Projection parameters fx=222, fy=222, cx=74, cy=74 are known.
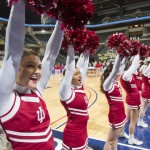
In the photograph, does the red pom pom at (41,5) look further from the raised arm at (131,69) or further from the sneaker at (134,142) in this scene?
the sneaker at (134,142)

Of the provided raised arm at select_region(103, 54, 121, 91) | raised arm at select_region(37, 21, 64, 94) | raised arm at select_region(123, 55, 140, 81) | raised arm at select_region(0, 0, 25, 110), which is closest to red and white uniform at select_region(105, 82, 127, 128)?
raised arm at select_region(103, 54, 121, 91)

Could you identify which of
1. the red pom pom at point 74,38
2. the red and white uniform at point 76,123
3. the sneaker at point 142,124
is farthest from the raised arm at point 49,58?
the sneaker at point 142,124

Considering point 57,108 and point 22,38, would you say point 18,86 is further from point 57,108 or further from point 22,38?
point 57,108

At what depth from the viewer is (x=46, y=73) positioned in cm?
146

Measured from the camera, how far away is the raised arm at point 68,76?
182 centimetres

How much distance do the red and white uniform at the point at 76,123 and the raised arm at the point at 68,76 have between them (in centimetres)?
8

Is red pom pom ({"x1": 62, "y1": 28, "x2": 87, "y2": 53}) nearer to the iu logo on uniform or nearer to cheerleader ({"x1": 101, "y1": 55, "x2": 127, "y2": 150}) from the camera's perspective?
the iu logo on uniform

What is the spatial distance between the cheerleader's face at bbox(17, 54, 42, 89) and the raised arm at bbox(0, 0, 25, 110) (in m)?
0.14

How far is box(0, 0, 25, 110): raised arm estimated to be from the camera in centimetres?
94

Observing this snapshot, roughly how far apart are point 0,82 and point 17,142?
0.36 m

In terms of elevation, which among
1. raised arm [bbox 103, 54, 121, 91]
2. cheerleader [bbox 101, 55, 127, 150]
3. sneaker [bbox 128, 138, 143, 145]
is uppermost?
raised arm [bbox 103, 54, 121, 91]

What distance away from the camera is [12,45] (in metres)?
0.98

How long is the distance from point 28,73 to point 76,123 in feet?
3.69

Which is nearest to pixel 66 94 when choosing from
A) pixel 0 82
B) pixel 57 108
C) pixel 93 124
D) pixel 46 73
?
pixel 46 73
